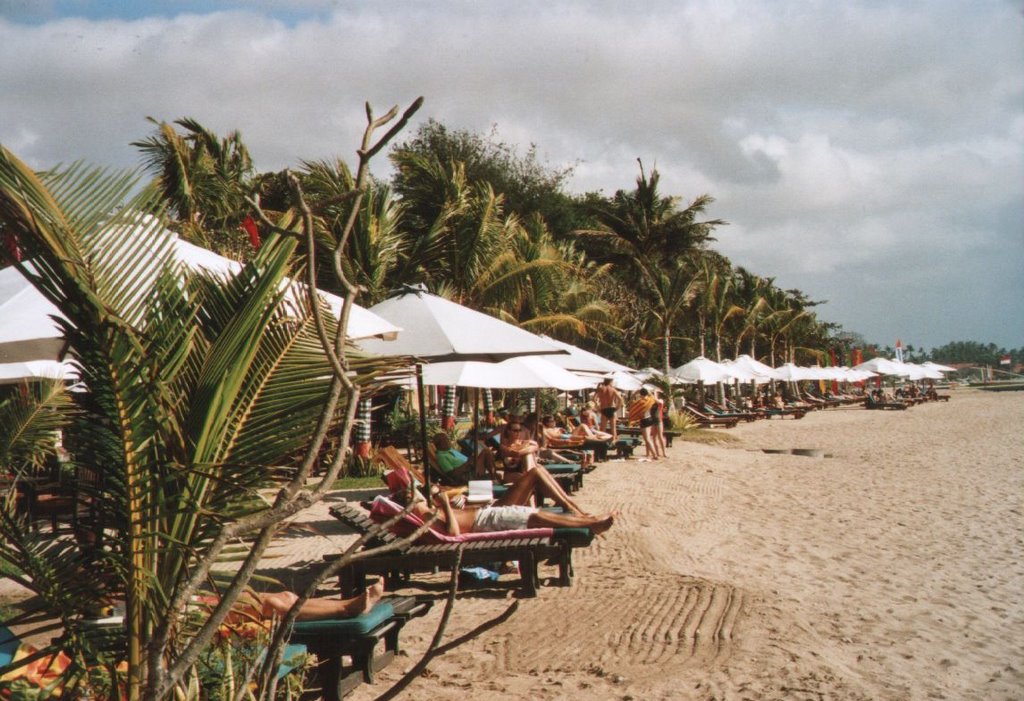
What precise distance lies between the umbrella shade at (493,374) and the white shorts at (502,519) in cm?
238

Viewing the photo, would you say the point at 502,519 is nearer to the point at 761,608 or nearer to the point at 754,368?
the point at 761,608

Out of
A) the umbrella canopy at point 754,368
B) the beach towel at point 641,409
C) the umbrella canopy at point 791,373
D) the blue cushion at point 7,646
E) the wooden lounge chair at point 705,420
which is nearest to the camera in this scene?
the blue cushion at point 7,646

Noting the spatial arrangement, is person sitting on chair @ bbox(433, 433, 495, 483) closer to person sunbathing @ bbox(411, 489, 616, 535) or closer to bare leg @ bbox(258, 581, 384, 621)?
person sunbathing @ bbox(411, 489, 616, 535)

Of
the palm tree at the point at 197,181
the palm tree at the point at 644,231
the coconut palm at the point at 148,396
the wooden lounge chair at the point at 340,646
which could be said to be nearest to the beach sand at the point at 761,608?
the wooden lounge chair at the point at 340,646

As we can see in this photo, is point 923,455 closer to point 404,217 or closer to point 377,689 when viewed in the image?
point 404,217

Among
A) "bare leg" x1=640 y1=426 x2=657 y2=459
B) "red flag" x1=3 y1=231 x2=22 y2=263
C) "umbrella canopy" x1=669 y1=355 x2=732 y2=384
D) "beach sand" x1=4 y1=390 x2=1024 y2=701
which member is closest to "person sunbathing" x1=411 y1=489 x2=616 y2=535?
"beach sand" x1=4 y1=390 x2=1024 y2=701

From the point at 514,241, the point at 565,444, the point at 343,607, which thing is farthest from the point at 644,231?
the point at 343,607

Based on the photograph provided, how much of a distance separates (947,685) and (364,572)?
3630 mm

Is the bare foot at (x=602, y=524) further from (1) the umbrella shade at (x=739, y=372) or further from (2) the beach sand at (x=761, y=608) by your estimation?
(1) the umbrella shade at (x=739, y=372)

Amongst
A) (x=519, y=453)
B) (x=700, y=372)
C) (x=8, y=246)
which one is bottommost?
(x=519, y=453)

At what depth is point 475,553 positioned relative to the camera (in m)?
6.45

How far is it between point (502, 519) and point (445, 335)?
5.20ft

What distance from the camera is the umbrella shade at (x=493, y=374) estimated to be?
10250mm

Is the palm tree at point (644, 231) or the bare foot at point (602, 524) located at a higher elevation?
the palm tree at point (644, 231)
